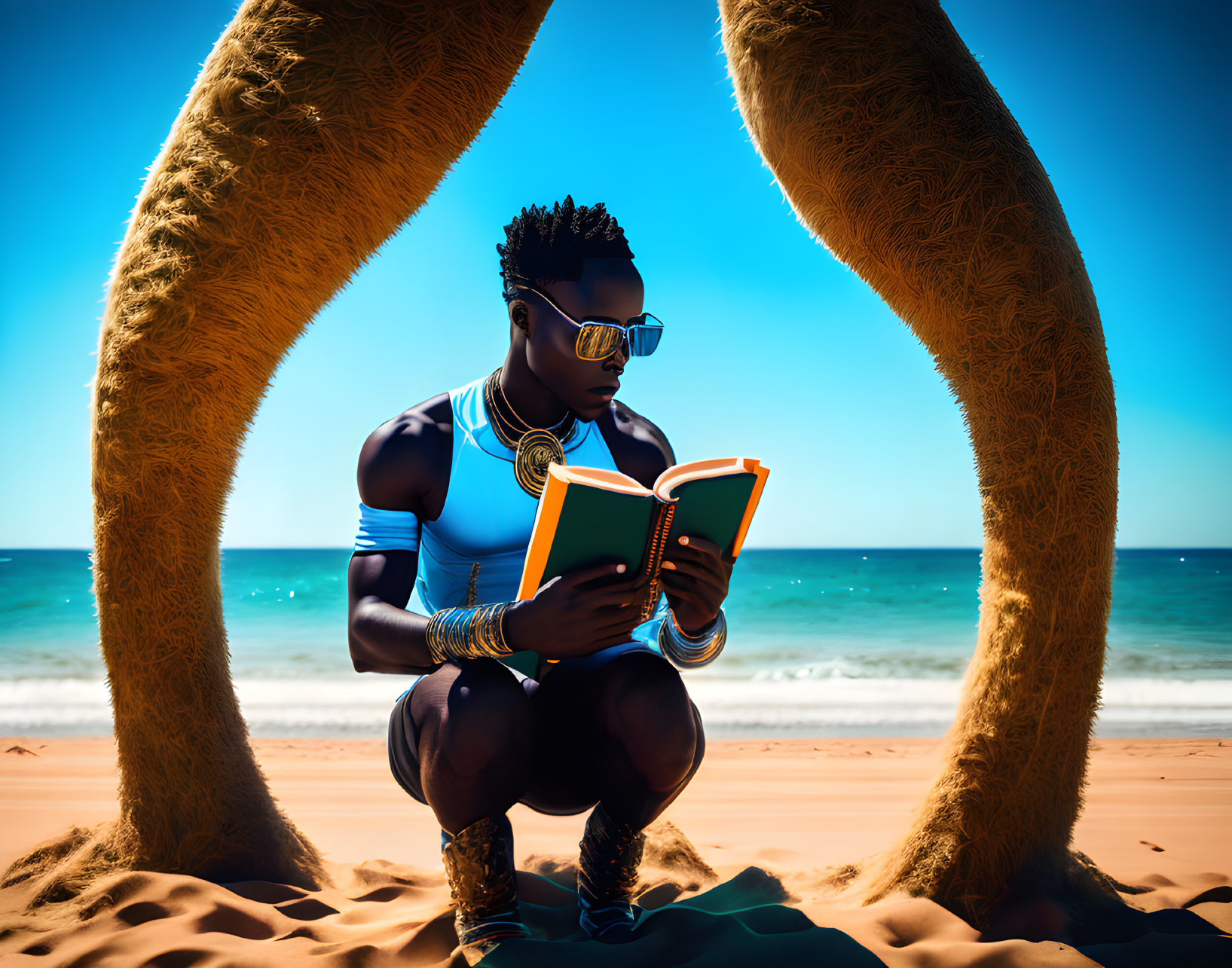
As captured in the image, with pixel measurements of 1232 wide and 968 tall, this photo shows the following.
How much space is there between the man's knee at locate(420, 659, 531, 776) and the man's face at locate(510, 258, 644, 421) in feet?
2.36

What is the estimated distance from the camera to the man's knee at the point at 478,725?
5.26 ft

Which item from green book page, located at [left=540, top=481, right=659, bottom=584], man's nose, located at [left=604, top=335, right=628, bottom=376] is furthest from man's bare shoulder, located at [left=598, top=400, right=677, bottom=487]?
green book page, located at [left=540, top=481, right=659, bottom=584]

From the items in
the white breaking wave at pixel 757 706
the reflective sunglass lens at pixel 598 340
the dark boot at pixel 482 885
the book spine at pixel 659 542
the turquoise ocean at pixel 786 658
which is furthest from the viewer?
the turquoise ocean at pixel 786 658

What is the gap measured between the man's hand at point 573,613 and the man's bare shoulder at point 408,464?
1.58 ft

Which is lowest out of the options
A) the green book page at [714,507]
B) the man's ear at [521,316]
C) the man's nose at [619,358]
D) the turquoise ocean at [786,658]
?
the turquoise ocean at [786,658]

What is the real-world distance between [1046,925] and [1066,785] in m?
0.37

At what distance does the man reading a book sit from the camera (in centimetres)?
162

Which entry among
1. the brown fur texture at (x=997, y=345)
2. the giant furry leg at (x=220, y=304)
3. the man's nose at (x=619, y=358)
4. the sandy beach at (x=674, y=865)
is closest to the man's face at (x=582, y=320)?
the man's nose at (x=619, y=358)

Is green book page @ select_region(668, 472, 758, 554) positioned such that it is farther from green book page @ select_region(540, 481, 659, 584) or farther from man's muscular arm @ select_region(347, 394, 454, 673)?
man's muscular arm @ select_region(347, 394, 454, 673)

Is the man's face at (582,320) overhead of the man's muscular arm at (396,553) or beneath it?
overhead

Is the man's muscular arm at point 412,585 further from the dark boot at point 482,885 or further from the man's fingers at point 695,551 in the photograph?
the dark boot at point 482,885

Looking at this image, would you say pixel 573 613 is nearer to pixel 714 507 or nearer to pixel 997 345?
pixel 714 507

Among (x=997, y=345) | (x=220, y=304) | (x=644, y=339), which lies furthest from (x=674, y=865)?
(x=220, y=304)

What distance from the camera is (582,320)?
1847 millimetres
